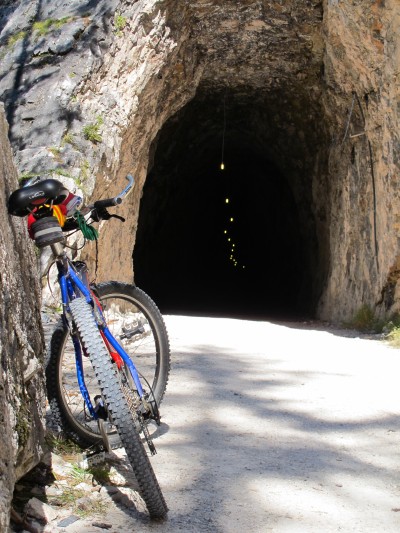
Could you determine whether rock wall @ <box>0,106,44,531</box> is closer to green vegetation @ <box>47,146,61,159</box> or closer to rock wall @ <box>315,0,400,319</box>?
→ green vegetation @ <box>47,146,61,159</box>

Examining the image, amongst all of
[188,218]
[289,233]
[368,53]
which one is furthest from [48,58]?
[188,218]

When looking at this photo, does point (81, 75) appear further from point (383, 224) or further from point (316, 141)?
point (316, 141)

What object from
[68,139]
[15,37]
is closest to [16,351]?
[68,139]

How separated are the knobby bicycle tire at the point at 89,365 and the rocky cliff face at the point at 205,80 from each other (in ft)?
11.4

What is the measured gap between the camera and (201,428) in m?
3.62

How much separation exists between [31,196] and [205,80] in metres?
8.90

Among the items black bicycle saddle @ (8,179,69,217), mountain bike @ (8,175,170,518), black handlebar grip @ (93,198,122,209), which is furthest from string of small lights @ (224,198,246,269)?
black bicycle saddle @ (8,179,69,217)

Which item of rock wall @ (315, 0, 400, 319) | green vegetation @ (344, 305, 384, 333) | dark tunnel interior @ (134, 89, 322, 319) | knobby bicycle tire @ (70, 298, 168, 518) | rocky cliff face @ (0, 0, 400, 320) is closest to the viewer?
knobby bicycle tire @ (70, 298, 168, 518)

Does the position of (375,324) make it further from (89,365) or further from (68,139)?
(89,365)

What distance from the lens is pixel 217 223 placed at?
24500mm

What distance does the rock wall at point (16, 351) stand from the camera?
1837 mm

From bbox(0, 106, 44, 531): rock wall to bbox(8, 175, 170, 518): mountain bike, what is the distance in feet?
0.40

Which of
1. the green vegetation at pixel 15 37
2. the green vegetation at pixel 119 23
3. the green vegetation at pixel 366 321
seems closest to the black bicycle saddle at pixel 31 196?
the green vegetation at pixel 119 23

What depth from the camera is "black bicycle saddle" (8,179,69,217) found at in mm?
2533
